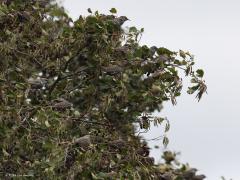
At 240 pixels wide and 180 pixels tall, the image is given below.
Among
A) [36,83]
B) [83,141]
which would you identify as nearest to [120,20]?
[36,83]

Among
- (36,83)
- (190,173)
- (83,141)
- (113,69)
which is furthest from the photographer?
(113,69)

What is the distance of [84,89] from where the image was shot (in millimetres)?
12273

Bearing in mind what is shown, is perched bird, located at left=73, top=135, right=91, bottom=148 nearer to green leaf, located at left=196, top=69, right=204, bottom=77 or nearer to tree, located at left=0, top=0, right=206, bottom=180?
tree, located at left=0, top=0, right=206, bottom=180

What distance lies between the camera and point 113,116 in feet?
40.7

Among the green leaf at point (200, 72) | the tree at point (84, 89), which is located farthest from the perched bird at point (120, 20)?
the green leaf at point (200, 72)

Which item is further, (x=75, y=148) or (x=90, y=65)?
(x=90, y=65)

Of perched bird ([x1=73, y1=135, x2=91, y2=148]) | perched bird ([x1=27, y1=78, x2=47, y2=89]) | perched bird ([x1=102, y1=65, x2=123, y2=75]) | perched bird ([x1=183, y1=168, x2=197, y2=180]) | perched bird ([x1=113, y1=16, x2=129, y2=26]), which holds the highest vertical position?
perched bird ([x1=113, y1=16, x2=129, y2=26])

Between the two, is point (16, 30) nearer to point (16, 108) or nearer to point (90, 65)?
point (90, 65)

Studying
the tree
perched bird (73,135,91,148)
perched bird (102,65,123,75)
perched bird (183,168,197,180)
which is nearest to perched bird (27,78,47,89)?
the tree

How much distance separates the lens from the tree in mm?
10719

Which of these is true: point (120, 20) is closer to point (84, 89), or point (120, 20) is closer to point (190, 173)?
point (84, 89)

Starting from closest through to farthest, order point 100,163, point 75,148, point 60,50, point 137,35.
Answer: point 75,148 → point 100,163 → point 60,50 → point 137,35

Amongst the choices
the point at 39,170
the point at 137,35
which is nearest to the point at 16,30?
the point at 137,35

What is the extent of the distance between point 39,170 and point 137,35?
3.24 metres
